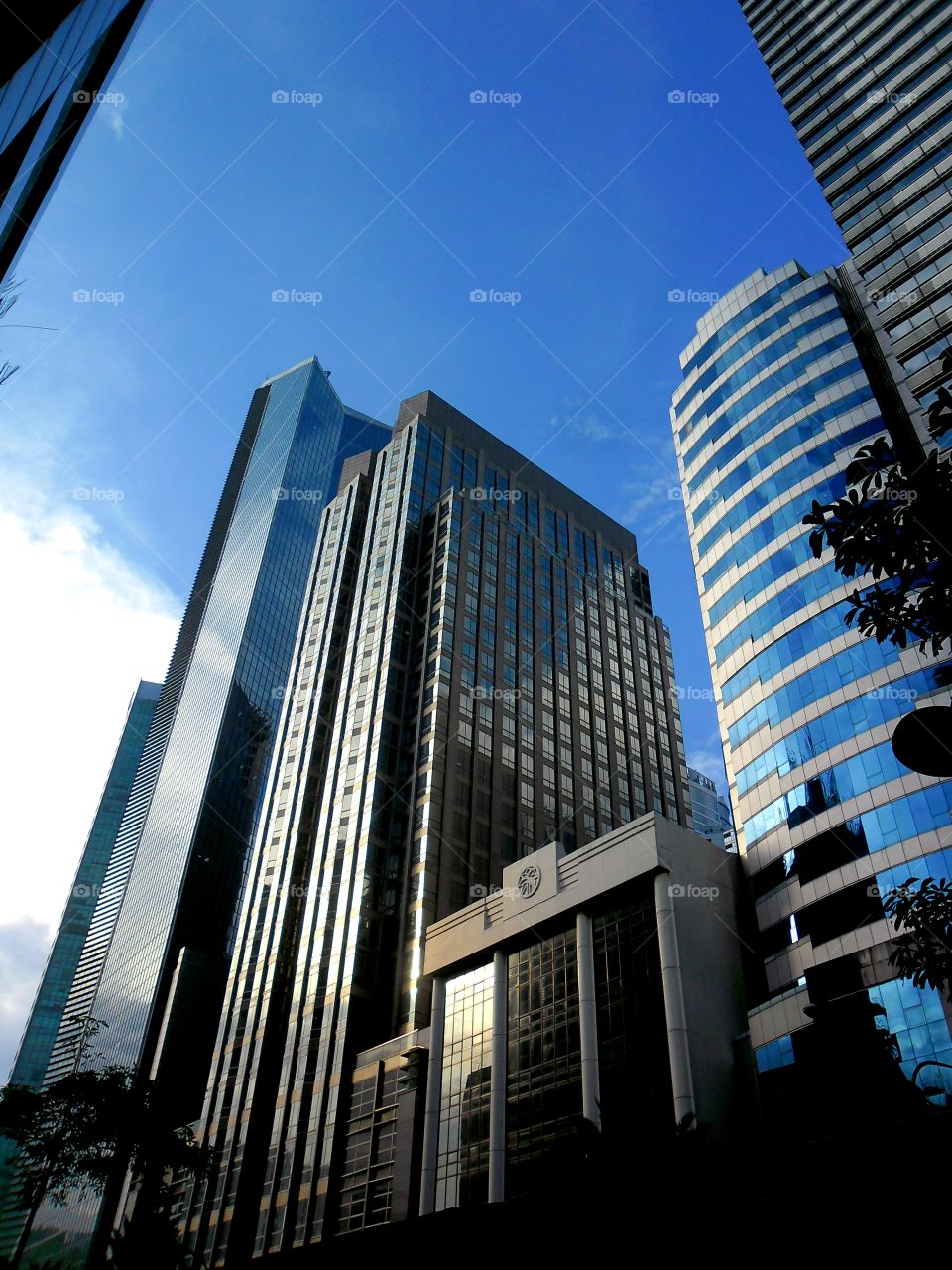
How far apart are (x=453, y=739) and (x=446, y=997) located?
87.7ft

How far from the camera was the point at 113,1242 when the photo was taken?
909 inches

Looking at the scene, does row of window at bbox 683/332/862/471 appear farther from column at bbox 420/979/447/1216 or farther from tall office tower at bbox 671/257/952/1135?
column at bbox 420/979/447/1216

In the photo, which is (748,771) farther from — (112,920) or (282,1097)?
(112,920)

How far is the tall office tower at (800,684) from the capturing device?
123ft

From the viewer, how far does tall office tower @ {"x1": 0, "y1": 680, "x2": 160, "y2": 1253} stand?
143 metres

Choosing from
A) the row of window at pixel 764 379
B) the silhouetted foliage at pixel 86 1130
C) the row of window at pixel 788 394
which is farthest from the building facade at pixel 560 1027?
the row of window at pixel 764 379

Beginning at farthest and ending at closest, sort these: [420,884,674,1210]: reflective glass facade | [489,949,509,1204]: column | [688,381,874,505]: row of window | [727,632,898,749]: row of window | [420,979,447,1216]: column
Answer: [688,381,874,505]: row of window
[420,979,447,1216]: column
[489,949,509,1204]: column
[727,632,898,749]: row of window
[420,884,674,1210]: reflective glass facade

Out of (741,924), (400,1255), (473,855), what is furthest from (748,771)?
(400,1255)

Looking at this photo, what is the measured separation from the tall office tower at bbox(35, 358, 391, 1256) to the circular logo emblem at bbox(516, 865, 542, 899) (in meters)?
58.2

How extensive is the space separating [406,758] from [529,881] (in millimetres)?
29152

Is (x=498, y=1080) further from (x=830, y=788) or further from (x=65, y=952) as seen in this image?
(x=65, y=952)

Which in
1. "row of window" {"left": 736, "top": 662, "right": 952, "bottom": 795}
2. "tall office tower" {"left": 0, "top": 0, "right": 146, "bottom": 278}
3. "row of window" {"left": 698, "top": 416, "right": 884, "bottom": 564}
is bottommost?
"tall office tower" {"left": 0, "top": 0, "right": 146, "bottom": 278}

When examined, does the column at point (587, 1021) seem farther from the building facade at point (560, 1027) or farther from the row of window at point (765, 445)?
the row of window at point (765, 445)

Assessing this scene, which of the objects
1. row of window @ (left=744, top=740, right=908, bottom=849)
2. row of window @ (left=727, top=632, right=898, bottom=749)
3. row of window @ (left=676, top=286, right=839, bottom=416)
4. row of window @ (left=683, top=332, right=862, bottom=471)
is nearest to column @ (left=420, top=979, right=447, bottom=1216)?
row of window @ (left=744, top=740, right=908, bottom=849)
